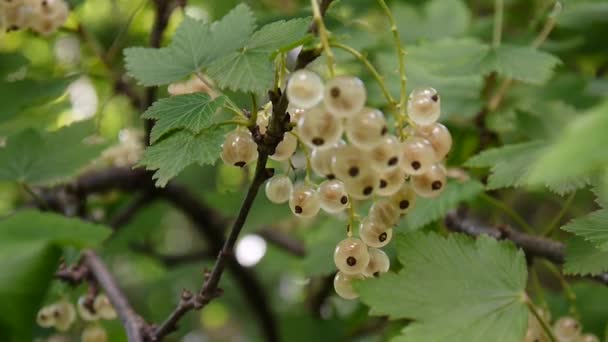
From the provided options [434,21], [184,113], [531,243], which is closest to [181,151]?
[184,113]

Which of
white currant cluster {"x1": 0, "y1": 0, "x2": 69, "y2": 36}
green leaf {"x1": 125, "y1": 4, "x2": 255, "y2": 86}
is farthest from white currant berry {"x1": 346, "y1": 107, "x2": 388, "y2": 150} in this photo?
white currant cluster {"x1": 0, "y1": 0, "x2": 69, "y2": 36}

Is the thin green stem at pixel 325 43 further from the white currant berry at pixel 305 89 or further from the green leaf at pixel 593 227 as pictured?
the green leaf at pixel 593 227

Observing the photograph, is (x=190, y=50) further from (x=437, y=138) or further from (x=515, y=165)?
(x=515, y=165)

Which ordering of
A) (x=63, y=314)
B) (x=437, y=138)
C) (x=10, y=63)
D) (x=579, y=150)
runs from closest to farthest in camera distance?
(x=579, y=150)
(x=437, y=138)
(x=63, y=314)
(x=10, y=63)

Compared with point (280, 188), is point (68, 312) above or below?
below

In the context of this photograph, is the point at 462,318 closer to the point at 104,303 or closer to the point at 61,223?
the point at 61,223

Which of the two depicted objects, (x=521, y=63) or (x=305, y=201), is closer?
(x=305, y=201)
